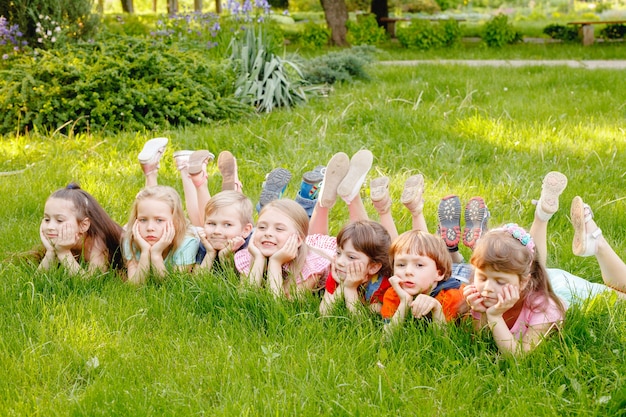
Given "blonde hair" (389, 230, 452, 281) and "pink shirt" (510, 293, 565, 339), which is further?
"blonde hair" (389, 230, 452, 281)

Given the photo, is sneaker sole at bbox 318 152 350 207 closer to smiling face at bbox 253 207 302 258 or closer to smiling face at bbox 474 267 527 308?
smiling face at bbox 253 207 302 258

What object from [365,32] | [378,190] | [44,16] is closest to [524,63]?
[365,32]

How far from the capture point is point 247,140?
6.90m

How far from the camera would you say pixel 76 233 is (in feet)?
13.7

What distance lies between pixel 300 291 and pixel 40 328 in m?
1.25

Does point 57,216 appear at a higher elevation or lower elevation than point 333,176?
lower

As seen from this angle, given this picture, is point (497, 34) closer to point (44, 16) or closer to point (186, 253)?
point (44, 16)

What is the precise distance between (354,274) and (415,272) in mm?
300

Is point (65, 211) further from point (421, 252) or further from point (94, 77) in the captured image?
point (94, 77)

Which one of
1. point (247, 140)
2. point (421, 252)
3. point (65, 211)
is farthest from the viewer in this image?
point (247, 140)

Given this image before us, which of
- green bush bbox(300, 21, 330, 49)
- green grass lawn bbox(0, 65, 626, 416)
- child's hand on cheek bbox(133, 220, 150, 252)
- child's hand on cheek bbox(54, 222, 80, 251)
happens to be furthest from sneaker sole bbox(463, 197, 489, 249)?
green bush bbox(300, 21, 330, 49)

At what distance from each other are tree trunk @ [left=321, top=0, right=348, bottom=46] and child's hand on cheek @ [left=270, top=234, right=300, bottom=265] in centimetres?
1362

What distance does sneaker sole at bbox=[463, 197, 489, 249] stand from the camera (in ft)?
13.9

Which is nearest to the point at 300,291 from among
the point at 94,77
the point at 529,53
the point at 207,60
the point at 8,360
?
the point at 8,360
